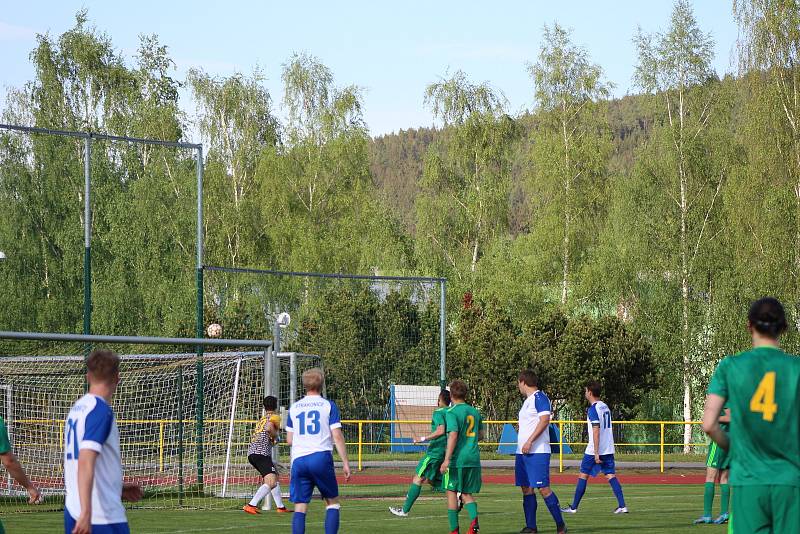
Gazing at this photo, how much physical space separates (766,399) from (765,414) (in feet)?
0.25

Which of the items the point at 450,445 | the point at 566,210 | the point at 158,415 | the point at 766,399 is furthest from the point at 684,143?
the point at 766,399

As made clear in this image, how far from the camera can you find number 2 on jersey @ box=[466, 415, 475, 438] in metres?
14.1

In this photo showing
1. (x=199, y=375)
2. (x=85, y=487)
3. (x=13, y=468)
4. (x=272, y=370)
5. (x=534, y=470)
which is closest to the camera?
(x=85, y=487)

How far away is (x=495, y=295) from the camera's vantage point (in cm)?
5588

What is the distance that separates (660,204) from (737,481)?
44713mm

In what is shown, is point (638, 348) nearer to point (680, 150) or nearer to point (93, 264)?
point (680, 150)

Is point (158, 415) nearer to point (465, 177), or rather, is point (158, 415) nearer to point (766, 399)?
point (766, 399)

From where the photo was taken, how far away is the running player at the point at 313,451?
1177 cm

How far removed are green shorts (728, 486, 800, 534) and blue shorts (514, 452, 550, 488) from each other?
7.93m

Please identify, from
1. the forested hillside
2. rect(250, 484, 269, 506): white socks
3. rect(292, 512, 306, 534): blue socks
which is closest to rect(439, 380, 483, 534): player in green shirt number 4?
rect(292, 512, 306, 534): blue socks

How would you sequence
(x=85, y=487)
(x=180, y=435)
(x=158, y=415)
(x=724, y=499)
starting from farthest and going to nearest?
(x=158, y=415) → (x=180, y=435) → (x=724, y=499) → (x=85, y=487)

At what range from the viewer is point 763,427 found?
6527mm

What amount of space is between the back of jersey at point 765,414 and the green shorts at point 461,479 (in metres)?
7.68

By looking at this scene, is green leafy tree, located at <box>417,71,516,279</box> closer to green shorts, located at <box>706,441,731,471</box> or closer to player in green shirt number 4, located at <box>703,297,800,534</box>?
green shorts, located at <box>706,441,731,471</box>
